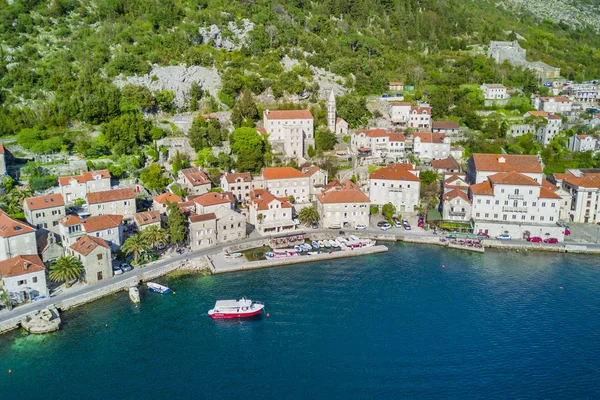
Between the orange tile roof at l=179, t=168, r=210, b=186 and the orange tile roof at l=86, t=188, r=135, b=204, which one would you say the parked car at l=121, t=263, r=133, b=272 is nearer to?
the orange tile roof at l=86, t=188, r=135, b=204

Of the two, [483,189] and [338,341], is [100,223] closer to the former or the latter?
[338,341]

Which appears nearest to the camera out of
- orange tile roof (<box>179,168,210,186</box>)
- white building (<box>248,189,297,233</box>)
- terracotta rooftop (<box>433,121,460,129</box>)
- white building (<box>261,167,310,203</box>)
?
white building (<box>248,189,297,233</box>)

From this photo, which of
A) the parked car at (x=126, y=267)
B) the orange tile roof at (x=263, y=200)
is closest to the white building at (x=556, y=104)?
the orange tile roof at (x=263, y=200)

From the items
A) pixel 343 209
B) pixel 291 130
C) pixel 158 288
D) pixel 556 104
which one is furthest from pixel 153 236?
pixel 556 104

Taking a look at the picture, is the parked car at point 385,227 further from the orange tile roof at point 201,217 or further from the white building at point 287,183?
the orange tile roof at point 201,217

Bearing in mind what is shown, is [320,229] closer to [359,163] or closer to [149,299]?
[359,163]

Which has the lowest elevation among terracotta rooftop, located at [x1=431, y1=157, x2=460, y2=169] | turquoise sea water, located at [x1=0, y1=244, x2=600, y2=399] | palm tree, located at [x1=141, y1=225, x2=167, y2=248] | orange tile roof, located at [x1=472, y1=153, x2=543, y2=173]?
turquoise sea water, located at [x1=0, y1=244, x2=600, y2=399]

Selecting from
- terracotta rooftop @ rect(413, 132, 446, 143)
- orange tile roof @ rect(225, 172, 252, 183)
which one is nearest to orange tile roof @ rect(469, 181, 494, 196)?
terracotta rooftop @ rect(413, 132, 446, 143)
